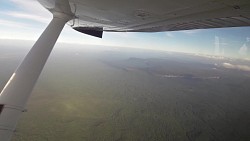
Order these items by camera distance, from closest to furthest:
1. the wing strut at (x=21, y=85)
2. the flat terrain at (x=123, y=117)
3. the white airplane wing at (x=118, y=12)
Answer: the white airplane wing at (x=118, y=12) → the wing strut at (x=21, y=85) → the flat terrain at (x=123, y=117)

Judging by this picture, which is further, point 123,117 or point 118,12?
point 123,117

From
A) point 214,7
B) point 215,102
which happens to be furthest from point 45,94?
point 214,7

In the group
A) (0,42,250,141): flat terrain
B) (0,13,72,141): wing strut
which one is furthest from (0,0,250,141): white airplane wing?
(0,42,250,141): flat terrain

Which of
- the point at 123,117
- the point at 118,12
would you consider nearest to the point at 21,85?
the point at 118,12

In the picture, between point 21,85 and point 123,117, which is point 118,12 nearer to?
point 21,85

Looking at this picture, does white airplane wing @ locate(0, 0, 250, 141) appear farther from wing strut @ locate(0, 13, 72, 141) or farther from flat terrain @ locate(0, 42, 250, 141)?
flat terrain @ locate(0, 42, 250, 141)

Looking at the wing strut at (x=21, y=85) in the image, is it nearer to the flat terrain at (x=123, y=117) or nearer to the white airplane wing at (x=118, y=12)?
the white airplane wing at (x=118, y=12)

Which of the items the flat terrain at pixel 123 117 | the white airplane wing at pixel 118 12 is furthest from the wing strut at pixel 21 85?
the flat terrain at pixel 123 117

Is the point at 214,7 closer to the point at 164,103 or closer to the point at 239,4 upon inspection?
the point at 239,4
